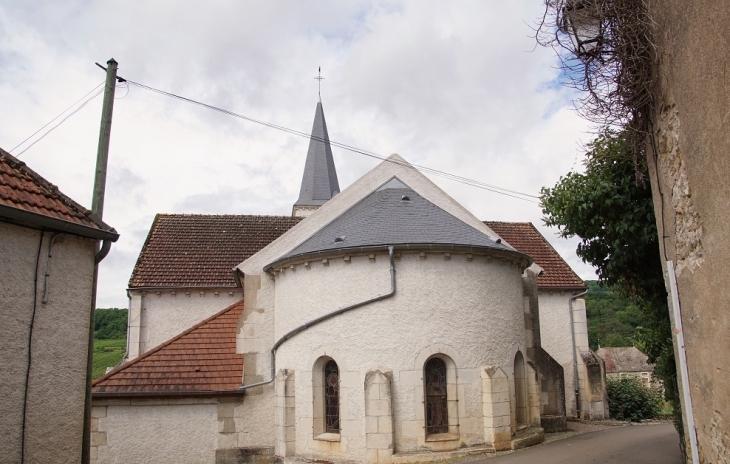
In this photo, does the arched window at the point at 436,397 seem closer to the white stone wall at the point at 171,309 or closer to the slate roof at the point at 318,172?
the white stone wall at the point at 171,309

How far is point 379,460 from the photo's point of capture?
11.6 metres

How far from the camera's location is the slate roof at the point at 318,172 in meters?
36.9

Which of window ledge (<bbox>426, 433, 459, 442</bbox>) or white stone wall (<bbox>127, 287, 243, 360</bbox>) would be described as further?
white stone wall (<bbox>127, 287, 243, 360</bbox>)

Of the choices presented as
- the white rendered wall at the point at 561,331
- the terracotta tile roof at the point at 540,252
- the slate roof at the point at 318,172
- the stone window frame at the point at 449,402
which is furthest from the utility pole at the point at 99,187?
the slate roof at the point at 318,172

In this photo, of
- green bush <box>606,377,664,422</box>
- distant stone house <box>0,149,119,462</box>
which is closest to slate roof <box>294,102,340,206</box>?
green bush <box>606,377,664,422</box>

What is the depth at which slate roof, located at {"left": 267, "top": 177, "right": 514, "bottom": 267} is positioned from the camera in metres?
12.8

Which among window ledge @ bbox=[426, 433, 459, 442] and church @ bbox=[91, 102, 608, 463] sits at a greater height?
church @ bbox=[91, 102, 608, 463]

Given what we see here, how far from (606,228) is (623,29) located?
3.89 meters

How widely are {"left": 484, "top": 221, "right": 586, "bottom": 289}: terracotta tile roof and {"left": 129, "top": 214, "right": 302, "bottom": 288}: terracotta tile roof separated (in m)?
8.90

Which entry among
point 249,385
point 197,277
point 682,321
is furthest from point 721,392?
point 197,277

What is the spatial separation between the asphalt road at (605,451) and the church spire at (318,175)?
2397 centimetres

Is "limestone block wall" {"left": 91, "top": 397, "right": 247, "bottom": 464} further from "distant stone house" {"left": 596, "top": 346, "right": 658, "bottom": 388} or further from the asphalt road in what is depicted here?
"distant stone house" {"left": 596, "top": 346, "right": 658, "bottom": 388}

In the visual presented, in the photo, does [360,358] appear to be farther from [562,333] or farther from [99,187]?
[562,333]

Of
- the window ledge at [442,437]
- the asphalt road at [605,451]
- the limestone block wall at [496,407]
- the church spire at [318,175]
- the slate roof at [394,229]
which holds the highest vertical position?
the church spire at [318,175]
